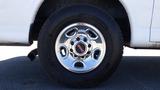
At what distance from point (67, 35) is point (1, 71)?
1.49 metres

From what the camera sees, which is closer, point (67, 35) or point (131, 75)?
point (67, 35)

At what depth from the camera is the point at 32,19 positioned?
503 cm

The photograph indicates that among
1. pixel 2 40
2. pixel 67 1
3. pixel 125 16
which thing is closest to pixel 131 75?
pixel 125 16

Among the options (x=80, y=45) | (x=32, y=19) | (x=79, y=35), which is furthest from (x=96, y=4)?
(x=32, y=19)

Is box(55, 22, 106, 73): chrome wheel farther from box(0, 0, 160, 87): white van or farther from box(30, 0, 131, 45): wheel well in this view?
box(30, 0, 131, 45): wheel well

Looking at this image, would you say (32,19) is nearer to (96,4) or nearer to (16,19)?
(16,19)

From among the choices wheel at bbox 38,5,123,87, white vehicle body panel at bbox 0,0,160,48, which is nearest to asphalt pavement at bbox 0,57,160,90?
wheel at bbox 38,5,123,87

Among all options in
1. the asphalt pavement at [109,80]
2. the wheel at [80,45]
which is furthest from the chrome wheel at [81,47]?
the asphalt pavement at [109,80]

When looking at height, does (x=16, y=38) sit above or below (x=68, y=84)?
above

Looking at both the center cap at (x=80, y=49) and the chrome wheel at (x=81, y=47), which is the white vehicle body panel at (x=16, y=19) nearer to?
the chrome wheel at (x=81, y=47)

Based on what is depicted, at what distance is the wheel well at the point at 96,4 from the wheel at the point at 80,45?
0.62ft

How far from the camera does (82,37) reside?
5070 millimetres

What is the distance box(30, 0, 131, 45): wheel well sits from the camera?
5230 mm

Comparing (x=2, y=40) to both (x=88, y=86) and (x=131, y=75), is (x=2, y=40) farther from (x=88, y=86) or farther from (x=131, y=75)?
(x=131, y=75)
